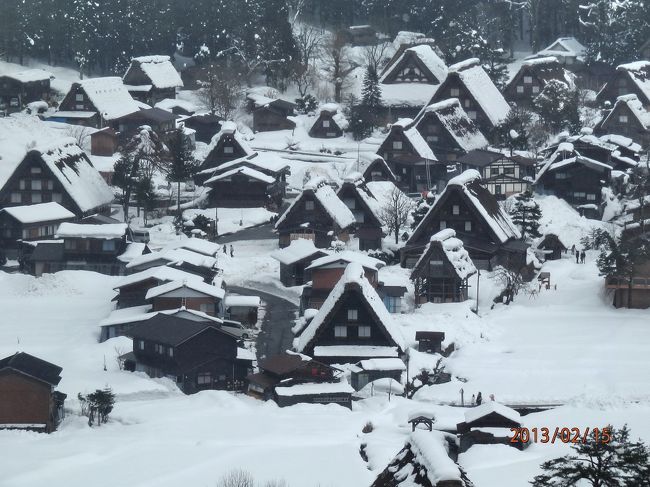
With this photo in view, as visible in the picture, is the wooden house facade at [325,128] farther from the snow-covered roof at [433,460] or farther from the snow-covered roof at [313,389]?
the snow-covered roof at [433,460]

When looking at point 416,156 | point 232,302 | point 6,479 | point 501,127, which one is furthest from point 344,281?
point 501,127

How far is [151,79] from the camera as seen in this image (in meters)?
64.6

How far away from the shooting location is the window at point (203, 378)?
35.1 metres

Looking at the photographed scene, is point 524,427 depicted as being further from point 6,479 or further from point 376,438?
point 6,479

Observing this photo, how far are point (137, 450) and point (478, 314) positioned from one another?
14.0m

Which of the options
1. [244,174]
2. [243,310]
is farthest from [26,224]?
[243,310]

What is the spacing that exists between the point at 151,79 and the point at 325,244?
20897 mm

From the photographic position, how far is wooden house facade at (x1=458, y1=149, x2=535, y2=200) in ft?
168

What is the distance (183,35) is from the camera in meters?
69.8

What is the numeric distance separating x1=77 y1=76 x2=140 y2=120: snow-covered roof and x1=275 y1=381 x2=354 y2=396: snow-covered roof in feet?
92.8

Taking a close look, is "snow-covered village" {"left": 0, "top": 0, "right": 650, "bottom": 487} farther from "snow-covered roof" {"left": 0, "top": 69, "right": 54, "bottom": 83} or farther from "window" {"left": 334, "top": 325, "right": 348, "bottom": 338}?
"snow-covered roof" {"left": 0, "top": 69, "right": 54, "bottom": 83}

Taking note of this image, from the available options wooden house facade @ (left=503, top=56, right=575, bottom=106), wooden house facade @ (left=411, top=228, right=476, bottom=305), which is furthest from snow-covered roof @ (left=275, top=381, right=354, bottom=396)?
wooden house facade @ (left=503, top=56, right=575, bottom=106)

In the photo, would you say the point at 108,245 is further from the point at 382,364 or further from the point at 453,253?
the point at 382,364

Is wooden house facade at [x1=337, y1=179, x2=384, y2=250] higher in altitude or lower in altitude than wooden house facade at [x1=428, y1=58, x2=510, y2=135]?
lower
